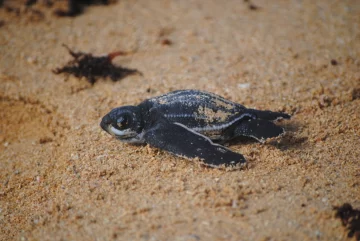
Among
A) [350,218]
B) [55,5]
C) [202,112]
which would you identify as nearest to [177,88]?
[202,112]

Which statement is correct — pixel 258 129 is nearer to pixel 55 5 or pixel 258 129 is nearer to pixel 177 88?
pixel 177 88

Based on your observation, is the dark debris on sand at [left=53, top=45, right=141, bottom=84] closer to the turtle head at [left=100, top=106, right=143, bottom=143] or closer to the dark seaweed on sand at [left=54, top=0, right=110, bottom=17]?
the turtle head at [left=100, top=106, right=143, bottom=143]

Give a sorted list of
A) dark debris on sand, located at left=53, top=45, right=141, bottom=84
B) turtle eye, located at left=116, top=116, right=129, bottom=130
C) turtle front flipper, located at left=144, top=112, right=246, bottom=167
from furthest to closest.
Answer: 1. dark debris on sand, located at left=53, top=45, right=141, bottom=84
2. turtle eye, located at left=116, top=116, right=129, bottom=130
3. turtle front flipper, located at left=144, top=112, right=246, bottom=167

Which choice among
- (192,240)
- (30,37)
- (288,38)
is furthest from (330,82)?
(30,37)

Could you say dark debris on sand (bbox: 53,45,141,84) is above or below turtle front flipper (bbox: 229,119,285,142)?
below

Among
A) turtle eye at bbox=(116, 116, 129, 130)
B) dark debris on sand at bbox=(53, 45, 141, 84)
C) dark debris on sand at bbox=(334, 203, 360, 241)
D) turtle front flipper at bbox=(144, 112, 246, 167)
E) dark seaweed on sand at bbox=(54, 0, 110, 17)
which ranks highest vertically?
dark debris on sand at bbox=(334, 203, 360, 241)

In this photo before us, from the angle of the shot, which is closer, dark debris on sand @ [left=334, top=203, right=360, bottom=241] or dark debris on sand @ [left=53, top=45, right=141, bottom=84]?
dark debris on sand @ [left=334, top=203, right=360, bottom=241]

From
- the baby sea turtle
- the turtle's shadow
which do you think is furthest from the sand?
the baby sea turtle
